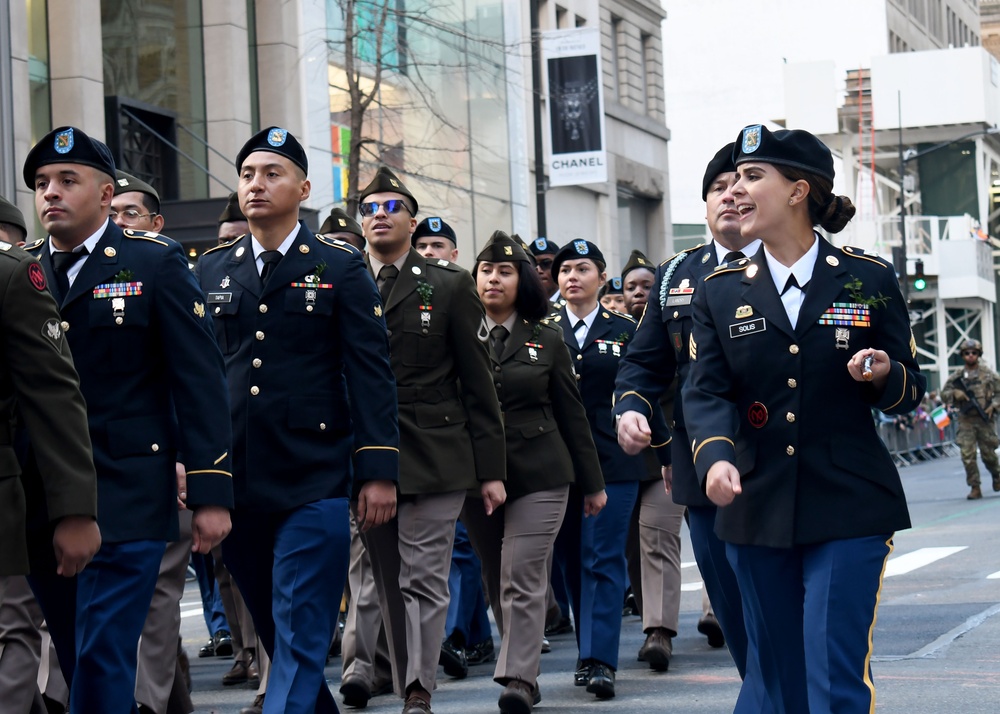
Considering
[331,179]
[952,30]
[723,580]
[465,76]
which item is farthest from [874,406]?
[952,30]

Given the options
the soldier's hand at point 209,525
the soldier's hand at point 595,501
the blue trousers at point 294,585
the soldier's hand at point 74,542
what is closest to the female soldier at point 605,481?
the soldier's hand at point 595,501

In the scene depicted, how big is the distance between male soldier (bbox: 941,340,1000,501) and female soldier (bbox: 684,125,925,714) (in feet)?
68.6

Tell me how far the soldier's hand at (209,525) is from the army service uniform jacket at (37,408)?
719 mm

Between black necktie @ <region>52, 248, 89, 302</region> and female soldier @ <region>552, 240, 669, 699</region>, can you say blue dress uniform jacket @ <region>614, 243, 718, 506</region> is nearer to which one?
female soldier @ <region>552, 240, 669, 699</region>

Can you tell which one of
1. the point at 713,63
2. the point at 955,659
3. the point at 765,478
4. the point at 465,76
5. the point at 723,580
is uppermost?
the point at 713,63

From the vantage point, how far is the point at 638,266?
1196 cm

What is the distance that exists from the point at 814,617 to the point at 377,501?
1.93 meters

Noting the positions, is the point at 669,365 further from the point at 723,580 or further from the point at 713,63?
the point at 713,63

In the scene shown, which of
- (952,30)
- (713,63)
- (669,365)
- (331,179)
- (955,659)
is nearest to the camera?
(669,365)

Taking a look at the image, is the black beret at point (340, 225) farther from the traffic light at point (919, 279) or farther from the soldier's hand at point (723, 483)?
the traffic light at point (919, 279)

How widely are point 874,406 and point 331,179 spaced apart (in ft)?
72.7

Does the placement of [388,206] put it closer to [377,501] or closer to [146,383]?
[377,501]

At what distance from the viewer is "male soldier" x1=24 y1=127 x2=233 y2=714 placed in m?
5.54

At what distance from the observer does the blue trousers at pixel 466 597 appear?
32.8ft
